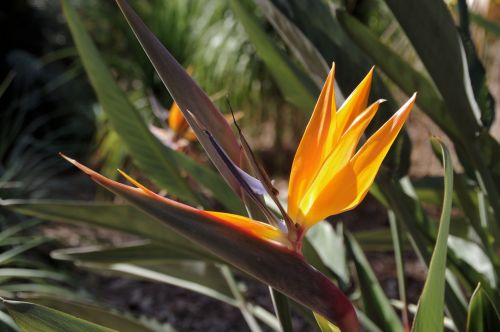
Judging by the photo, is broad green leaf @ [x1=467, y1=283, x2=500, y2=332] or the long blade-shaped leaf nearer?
the long blade-shaped leaf

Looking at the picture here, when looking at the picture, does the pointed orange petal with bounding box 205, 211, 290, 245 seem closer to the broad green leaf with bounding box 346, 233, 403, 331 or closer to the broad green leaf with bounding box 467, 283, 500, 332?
the broad green leaf with bounding box 467, 283, 500, 332

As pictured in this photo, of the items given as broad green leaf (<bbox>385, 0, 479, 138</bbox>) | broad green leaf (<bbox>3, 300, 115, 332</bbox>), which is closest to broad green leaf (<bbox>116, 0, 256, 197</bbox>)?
broad green leaf (<bbox>3, 300, 115, 332</bbox>)

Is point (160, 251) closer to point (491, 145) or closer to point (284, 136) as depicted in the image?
point (491, 145)

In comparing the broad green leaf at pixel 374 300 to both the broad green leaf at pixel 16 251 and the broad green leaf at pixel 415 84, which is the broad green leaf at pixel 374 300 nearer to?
the broad green leaf at pixel 415 84

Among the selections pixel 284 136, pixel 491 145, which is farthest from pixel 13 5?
pixel 491 145

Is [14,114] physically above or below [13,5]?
below

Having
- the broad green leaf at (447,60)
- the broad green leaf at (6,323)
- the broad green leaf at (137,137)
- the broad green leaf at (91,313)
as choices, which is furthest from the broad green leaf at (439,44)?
the broad green leaf at (6,323)

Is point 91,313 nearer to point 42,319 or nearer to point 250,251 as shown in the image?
point 42,319
